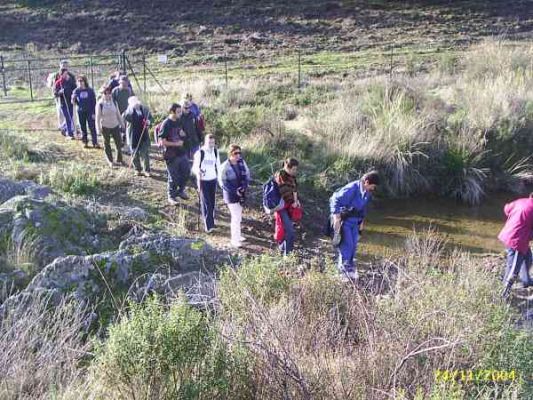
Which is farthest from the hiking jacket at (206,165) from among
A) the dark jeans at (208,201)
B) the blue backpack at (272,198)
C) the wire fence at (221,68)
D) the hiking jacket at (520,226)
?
the wire fence at (221,68)

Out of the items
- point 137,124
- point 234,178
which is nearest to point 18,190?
point 137,124

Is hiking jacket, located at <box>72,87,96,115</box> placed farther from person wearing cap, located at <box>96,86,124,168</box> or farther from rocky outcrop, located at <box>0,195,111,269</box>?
rocky outcrop, located at <box>0,195,111,269</box>

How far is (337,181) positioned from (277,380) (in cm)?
856

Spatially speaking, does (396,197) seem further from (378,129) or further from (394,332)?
(394,332)

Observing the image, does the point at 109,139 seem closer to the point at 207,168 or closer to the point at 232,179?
the point at 207,168

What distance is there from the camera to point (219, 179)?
369 inches

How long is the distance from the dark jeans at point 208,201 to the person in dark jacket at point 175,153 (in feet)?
2.95

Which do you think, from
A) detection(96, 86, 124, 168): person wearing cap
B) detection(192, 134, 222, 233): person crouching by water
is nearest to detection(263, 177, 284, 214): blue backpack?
detection(192, 134, 222, 233): person crouching by water

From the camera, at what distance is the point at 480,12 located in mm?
38781

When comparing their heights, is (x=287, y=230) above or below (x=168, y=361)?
below

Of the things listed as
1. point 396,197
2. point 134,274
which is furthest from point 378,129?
point 134,274

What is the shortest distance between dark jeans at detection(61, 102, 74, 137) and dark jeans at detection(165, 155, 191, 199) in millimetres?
4335

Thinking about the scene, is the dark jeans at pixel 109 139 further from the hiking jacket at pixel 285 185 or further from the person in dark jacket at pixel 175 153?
the hiking jacket at pixel 285 185

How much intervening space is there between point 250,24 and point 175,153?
1163 inches
